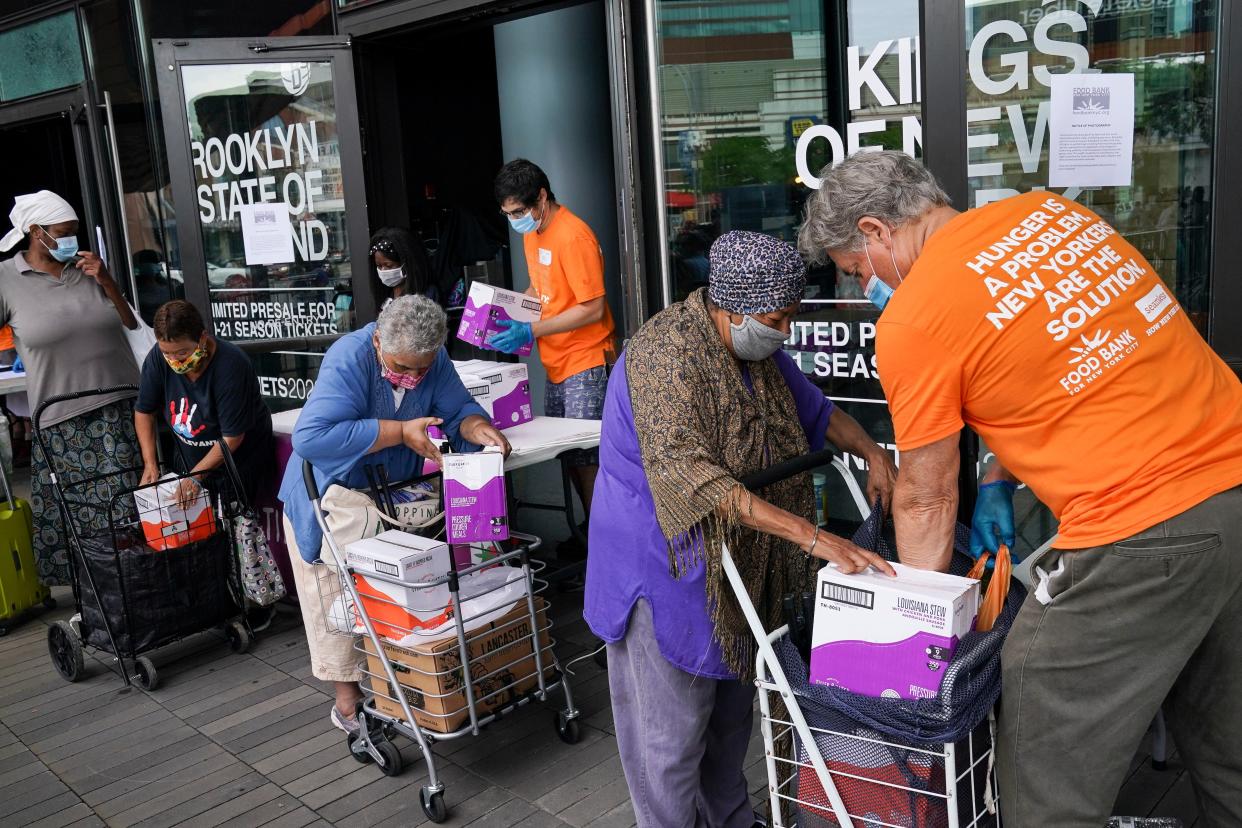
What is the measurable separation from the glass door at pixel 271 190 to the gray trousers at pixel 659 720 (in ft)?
12.2

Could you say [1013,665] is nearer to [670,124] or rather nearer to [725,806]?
[725,806]

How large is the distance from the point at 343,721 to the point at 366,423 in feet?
3.94

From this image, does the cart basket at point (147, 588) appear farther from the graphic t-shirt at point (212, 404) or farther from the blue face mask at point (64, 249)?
the blue face mask at point (64, 249)

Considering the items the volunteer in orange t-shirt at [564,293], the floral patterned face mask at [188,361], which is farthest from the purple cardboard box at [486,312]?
the floral patterned face mask at [188,361]

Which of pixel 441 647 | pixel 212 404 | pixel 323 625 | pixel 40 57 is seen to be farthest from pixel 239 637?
pixel 40 57

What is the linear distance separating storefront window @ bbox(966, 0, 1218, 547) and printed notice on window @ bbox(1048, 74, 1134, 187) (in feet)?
0.08

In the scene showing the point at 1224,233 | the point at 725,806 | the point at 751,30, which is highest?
the point at 751,30

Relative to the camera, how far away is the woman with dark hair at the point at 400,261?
5336mm

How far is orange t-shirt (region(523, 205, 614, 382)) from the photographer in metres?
4.83

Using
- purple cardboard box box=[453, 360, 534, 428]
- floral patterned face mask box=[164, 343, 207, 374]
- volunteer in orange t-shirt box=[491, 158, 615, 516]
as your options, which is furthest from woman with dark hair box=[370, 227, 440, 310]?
floral patterned face mask box=[164, 343, 207, 374]

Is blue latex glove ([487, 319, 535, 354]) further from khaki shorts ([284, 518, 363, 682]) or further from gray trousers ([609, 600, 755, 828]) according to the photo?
gray trousers ([609, 600, 755, 828])

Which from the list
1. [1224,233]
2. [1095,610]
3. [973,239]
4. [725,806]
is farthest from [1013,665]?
[1224,233]

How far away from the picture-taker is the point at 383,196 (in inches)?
231

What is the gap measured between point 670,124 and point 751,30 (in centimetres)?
54
